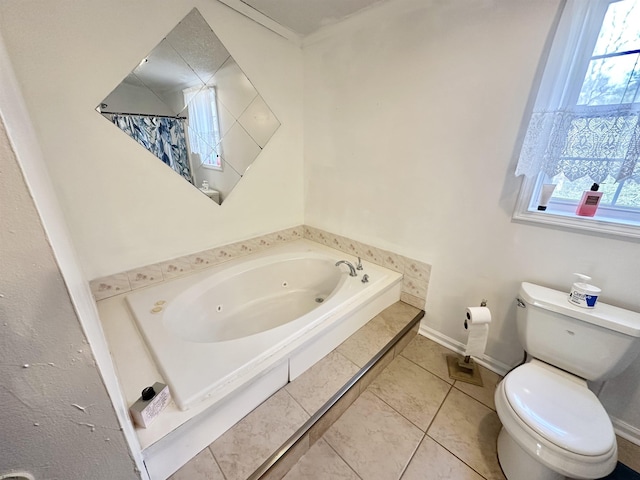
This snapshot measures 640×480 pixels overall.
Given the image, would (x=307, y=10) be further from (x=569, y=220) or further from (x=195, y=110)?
(x=569, y=220)

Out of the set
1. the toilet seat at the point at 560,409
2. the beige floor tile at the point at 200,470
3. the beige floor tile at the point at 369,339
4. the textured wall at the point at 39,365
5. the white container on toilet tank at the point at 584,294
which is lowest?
the beige floor tile at the point at 200,470

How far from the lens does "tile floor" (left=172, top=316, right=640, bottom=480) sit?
1029 millimetres

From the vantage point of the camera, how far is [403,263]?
6.13 feet

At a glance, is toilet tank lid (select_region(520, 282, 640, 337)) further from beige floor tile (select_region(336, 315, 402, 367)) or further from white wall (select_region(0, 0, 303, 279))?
white wall (select_region(0, 0, 303, 279))

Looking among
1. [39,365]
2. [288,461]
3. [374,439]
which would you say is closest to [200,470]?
[288,461]

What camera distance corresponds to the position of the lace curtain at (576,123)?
3.26 ft

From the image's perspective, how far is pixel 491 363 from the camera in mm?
1597

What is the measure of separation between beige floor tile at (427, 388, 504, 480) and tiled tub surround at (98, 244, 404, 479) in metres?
0.70

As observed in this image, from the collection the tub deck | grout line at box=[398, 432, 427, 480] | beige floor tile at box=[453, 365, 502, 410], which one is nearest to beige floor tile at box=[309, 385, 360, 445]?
the tub deck

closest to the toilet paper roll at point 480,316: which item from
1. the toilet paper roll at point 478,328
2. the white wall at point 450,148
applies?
the toilet paper roll at point 478,328

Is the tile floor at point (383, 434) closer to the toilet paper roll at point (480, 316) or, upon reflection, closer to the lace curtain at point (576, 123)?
the toilet paper roll at point (480, 316)

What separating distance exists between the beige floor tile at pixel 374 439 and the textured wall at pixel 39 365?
3.52 feet

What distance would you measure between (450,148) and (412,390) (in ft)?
4.83

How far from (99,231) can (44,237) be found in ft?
4.75
